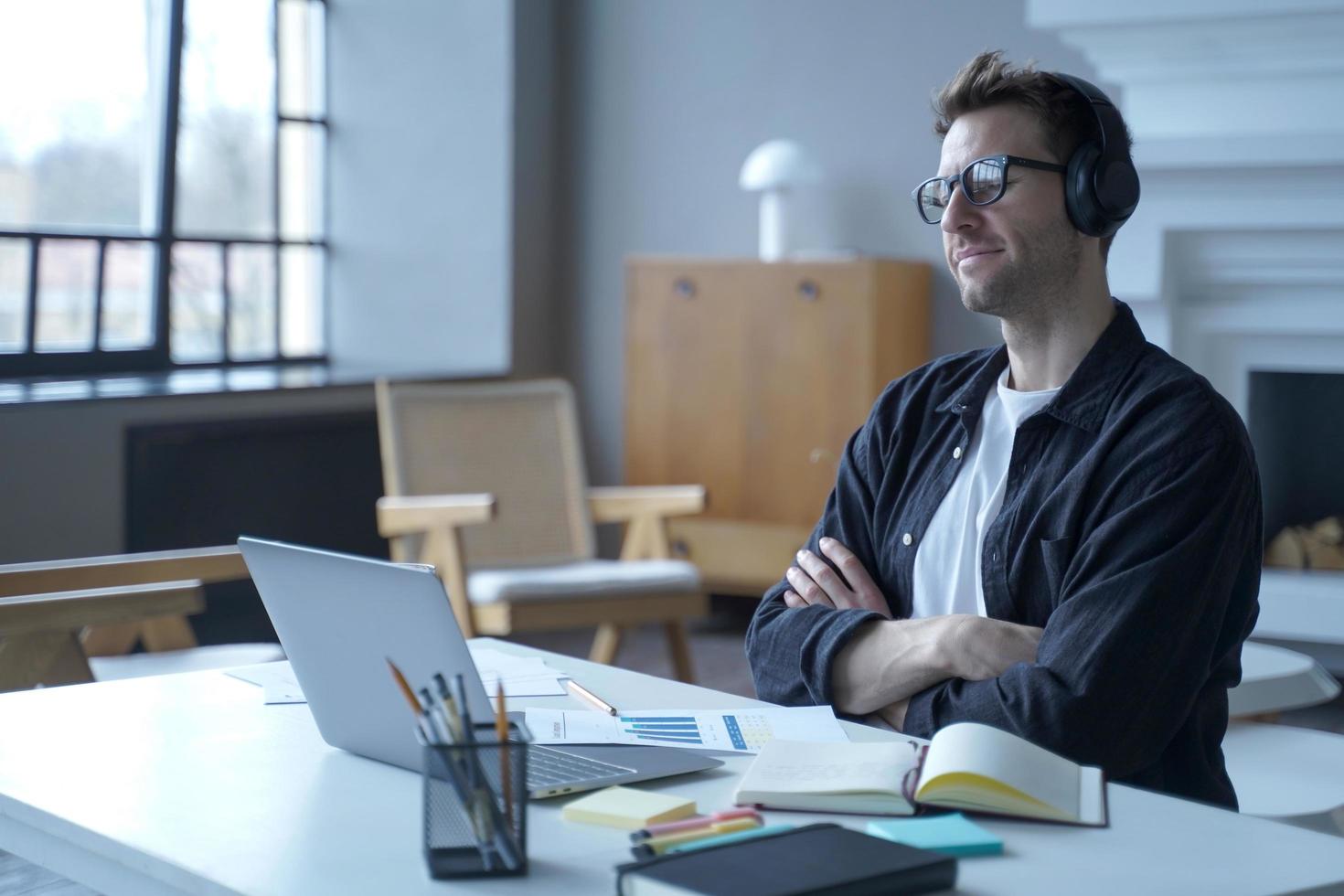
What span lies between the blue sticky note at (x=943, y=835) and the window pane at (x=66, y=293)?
417 centimetres

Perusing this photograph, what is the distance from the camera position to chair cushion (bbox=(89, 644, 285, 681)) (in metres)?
2.87

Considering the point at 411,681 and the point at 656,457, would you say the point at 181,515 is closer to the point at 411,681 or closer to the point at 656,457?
the point at 656,457

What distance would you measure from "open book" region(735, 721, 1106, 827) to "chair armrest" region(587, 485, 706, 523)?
2.77 metres

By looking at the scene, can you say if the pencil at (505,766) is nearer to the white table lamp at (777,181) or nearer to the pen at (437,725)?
the pen at (437,725)

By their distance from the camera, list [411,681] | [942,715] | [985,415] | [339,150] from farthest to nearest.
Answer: [339,150] < [985,415] < [942,715] < [411,681]

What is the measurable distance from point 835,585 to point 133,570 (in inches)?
57.6

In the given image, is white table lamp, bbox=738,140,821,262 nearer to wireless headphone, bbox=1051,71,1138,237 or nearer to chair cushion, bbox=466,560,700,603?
chair cushion, bbox=466,560,700,603

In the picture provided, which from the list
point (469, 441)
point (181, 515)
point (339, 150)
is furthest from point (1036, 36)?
point (181, 515)

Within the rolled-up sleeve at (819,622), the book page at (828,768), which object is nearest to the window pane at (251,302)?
the rolled-up sleeve at (819,622)

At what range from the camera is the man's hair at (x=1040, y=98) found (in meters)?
1.96

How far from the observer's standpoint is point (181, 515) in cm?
458

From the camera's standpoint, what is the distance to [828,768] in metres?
1.37

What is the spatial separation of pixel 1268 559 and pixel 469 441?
231 centimetres

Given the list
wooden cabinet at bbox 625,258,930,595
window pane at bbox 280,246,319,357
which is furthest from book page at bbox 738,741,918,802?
window pane at bbox 280,246,319,357
